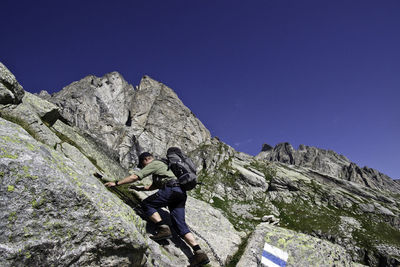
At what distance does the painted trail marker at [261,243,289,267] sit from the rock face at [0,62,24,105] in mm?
14636

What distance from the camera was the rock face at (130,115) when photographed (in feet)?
384

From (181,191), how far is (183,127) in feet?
436

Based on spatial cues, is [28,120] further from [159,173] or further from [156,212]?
[156,212]

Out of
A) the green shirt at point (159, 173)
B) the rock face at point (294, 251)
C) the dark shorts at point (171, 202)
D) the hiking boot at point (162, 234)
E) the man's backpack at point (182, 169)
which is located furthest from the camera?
the rock face at point (294, 251)

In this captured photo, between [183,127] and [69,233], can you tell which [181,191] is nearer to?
[69,233]

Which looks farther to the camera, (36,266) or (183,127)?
(183,127)

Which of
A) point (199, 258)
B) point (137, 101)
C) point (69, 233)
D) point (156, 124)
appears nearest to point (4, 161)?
point (69, 233)

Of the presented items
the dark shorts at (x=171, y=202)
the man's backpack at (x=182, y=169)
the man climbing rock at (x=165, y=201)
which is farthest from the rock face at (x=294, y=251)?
the man's backpack at (x=182, y=169)

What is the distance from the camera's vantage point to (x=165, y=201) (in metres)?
8.50

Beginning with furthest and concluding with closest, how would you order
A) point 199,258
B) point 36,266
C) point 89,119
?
1. point 89,119
2. point 199,258
3. point 36,266

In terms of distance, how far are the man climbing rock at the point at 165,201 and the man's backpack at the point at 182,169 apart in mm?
207

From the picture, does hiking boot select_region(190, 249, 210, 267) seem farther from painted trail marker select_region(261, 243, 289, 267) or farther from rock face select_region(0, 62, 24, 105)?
rock face select_region(0, 62, 24, 105)

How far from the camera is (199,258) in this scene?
25.4ft

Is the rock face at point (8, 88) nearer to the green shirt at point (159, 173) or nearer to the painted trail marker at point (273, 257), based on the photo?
the green shirt at point (159, 173)
